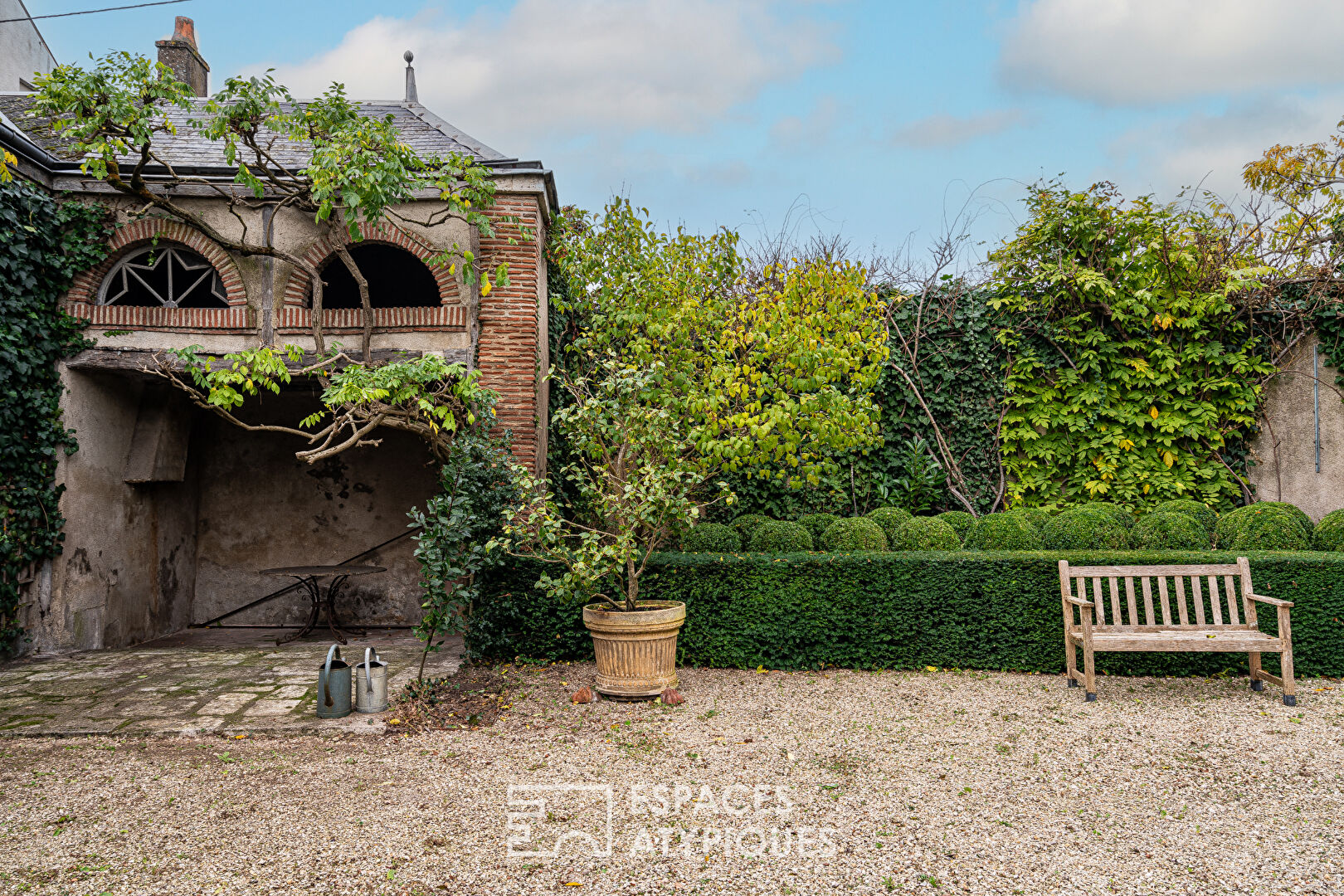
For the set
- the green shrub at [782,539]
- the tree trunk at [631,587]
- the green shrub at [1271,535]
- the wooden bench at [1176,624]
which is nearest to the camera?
the wooden bench at [1176,624]

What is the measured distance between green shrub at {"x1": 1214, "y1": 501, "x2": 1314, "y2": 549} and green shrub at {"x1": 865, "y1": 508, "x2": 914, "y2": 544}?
8.44ft

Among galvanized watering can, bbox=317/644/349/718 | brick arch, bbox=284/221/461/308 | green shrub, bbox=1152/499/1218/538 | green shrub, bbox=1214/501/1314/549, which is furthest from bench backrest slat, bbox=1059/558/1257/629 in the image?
brick arch, bbox=284/221/461/308

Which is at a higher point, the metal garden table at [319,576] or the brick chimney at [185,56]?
the brick chimney at [185,56]

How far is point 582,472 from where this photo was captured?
19.2 feet

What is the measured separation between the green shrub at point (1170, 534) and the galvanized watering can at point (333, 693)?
629cm

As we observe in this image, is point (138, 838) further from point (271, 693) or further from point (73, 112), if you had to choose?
point (73, 112)

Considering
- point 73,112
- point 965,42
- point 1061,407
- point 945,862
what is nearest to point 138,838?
point 945,862

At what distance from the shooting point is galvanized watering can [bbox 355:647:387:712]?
16.3ft

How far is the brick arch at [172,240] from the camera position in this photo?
686cm

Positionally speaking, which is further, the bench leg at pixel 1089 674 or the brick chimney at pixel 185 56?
the brick chimney at pixel 185 56

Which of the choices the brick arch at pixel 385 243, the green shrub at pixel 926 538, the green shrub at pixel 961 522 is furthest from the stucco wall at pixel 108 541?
the green shrub at pixel 961 522

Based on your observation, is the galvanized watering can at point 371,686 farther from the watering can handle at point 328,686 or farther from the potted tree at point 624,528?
the potted tree at point 624,528

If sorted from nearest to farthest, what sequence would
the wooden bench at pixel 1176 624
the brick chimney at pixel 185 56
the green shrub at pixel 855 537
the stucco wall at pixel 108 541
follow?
1. the wooden bench at pixel 1176 624
2. the green shrub at pixel 855 537
3. the stucco wall at pixel 108 541
4. the brick chimney at pixel 185 56

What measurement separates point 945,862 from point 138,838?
3.39m
